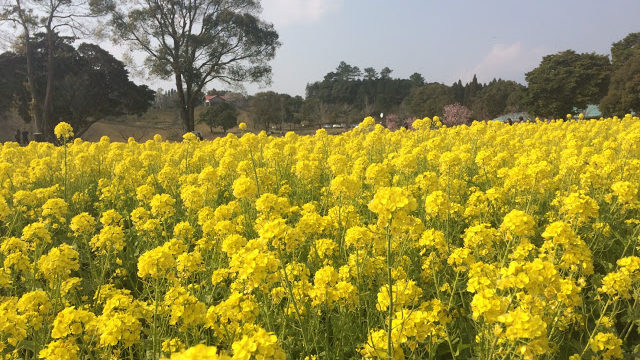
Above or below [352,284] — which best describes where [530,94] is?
above

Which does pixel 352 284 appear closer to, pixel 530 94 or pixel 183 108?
pixel 183 108

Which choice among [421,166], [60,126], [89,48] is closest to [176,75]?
[89,48]

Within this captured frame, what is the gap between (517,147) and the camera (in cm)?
786

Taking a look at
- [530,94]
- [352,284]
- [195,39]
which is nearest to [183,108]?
[195,39]

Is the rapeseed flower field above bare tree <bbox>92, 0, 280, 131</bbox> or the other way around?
the other way around

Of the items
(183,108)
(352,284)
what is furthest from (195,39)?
(352,284)

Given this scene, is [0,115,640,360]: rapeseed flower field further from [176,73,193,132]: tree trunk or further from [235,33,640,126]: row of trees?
[235,33,640,126]: row of trees

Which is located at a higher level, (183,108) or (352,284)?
(183,108)

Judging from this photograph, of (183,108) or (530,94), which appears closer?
(183,108)

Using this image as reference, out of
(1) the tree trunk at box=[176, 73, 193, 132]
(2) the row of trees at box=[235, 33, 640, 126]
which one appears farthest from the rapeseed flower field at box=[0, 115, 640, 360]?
(2) the row of trees at box=[235, 33, 640, 126]

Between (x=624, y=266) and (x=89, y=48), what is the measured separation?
38729 millimetres

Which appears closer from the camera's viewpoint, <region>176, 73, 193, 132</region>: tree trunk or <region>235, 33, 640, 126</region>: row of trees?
<region>176, 73, 193, 132</region>: tree trunk

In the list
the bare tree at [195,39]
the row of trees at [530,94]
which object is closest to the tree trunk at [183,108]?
the bare tree at [195,39]

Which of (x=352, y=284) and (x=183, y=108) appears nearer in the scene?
(x=352, y=284)
